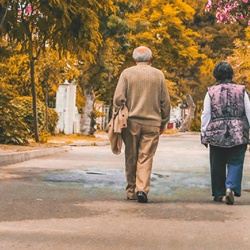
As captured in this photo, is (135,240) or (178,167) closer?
(135,240)

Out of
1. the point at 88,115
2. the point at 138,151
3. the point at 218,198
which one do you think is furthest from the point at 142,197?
the point at 88,115

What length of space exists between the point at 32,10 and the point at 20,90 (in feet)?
64.7

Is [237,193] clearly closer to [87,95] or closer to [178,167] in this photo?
[178,167]

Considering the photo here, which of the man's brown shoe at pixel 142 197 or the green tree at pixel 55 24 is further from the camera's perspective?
the green tree at pixel 55 24

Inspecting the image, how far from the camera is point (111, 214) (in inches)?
333

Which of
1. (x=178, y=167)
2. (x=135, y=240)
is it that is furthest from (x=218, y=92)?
(x=178, y=167)

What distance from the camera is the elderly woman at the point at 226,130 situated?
385 inches

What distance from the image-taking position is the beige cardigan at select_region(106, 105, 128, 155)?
9.73 m

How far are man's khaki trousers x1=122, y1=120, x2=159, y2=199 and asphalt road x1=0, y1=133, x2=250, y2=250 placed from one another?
286mm

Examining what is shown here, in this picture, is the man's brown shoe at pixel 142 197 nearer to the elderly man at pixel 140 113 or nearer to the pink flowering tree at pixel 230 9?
the elderly man at pixel 140 113

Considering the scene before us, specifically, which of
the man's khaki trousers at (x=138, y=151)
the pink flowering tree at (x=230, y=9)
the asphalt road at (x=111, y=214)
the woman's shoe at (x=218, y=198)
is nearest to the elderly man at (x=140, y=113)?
the man's khaki trousers at (x=138, y=151)

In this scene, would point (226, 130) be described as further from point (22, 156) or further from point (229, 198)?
point (22, 156)

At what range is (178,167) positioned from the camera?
1648 cm

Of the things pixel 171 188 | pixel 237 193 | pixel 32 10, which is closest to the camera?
pixel 237 193
